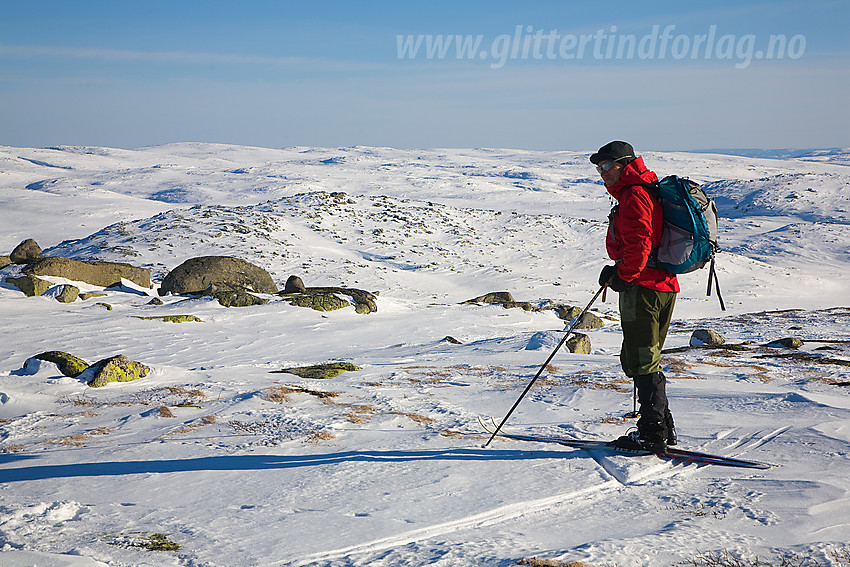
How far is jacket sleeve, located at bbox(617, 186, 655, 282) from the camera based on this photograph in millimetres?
3762

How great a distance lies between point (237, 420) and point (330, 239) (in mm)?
26949

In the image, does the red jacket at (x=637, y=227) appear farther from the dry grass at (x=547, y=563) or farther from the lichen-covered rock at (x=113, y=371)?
the lichen-covered rock at (x=113, y=371)

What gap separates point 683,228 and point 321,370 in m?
5.56

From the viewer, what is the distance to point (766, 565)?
8.24ft

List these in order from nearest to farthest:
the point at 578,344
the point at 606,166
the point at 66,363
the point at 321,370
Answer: the point at 606,166, the point at 66,363, the point at 321,370, the point at 578,344

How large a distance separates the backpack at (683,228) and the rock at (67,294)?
544 inches

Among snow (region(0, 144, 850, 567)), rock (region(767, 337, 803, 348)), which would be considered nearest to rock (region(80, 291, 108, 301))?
snow (region(0, 144, 850, 567))

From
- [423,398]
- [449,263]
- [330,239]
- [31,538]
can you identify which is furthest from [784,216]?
[31,538]

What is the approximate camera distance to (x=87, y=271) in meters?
16.7

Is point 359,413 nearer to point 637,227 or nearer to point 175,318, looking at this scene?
point 637,227

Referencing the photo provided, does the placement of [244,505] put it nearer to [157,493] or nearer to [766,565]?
[157,493]

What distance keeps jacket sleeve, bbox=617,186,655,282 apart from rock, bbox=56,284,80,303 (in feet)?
44.9

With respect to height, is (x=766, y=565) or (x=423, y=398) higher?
(x=766, y=565)

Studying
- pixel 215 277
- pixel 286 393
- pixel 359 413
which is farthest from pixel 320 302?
pixel 359 413
